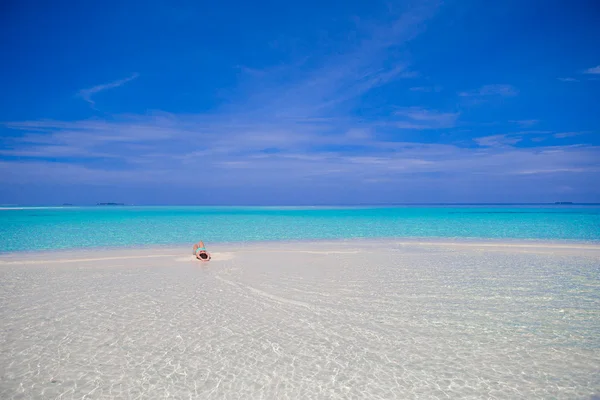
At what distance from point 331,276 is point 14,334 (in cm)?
850

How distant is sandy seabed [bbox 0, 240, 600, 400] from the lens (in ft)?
16.0

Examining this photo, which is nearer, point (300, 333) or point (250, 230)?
point (300, 333)

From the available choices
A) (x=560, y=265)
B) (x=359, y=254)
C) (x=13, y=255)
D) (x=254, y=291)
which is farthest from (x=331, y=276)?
(x=13, y=255)

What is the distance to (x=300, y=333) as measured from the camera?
22.2ft

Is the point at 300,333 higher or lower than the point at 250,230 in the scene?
higher

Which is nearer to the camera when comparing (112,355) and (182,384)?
(182,384)

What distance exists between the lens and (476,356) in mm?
5691

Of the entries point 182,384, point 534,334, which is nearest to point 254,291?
point 182,384

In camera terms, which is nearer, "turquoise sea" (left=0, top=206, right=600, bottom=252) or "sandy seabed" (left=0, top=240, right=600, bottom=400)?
"sandy seabed" (left=0, top=240, right=600, bottom=400)

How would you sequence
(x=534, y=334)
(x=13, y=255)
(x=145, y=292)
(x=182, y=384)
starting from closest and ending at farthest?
(x=182, y=384) < (x=534, y=334) < (x=145, y=292) < (x=13, y=255)

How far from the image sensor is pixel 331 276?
11.9 metres

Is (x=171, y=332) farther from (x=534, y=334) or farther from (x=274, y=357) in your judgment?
(x=534, y=334)


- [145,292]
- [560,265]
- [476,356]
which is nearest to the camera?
[476,356]

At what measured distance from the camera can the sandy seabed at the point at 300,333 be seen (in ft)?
16.0
